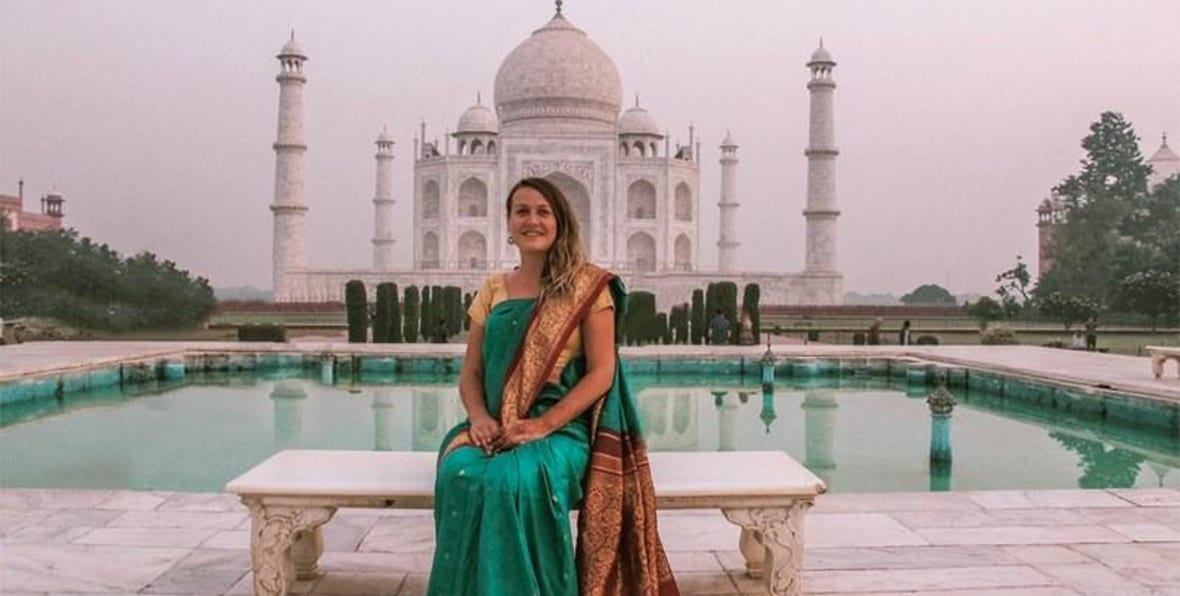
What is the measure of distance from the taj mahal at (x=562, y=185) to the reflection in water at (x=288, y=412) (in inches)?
587

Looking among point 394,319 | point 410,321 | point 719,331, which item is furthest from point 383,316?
point 719,331

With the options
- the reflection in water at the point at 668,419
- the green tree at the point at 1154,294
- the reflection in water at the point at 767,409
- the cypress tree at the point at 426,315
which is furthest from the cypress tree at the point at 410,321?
the green tree at the point at 1154,294

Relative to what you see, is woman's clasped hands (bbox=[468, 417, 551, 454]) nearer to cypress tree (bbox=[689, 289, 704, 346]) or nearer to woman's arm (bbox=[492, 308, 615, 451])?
woman's arm (bbox=[492, 308, 615, 451])

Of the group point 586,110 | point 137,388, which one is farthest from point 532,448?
point 586,110

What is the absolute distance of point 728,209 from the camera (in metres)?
32.3

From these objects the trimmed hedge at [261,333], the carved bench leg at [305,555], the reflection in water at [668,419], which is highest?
the trimmed hedge at [261,333]

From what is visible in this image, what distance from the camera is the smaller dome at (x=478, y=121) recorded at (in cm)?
3150

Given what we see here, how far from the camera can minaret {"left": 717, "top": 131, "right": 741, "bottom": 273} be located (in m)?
32.2

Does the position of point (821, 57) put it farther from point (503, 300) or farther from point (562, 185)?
point (503, 300)

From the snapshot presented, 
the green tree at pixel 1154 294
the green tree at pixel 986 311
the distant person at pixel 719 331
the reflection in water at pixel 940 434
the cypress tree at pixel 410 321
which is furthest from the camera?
the green tree at pixel 986 311

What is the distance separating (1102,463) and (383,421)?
16.0 feet

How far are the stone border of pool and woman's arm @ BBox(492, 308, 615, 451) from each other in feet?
22.9

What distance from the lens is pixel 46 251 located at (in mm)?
17031

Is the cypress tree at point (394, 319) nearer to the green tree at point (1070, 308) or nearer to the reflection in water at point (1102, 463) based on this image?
the reflection in water at point (1102, 463)
